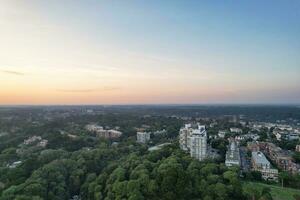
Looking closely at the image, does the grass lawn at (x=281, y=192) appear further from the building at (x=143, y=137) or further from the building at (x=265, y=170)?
the building at (x=143, y=137)

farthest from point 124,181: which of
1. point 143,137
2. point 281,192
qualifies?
point 143,137

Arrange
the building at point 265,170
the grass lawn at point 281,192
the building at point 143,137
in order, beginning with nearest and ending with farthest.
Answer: the grass lawn at point 281,192
the building at point 265,170
the building at point 143,137

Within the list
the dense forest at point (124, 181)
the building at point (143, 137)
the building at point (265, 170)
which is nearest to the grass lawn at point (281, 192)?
the building at point (265, 170)

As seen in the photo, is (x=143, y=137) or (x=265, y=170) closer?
(x=265, y=170)

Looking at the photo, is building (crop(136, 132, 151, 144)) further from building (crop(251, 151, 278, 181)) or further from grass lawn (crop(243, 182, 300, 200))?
grass lawn (crop(243, 182, 300, 200))

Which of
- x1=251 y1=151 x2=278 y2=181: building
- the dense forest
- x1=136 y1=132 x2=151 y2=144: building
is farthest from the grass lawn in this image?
x1=136 y1=132 x2=151 y2=144: building

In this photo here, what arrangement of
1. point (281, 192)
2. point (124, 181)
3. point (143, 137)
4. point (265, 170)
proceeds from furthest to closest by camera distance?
point (143, 137) → point (265, 170) → point (281, 192) → point (124, 181)

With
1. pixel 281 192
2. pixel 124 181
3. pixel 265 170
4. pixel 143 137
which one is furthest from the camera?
pixel 143 137

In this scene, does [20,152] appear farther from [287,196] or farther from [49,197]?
[287,196]

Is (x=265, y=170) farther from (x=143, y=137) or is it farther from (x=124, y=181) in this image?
(x=143, y=137)

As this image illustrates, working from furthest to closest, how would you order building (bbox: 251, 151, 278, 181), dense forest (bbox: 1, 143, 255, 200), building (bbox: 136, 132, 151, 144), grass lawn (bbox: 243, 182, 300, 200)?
building (bbox: 136, 132, 151, 144) < building (bbox: 251, 151, 278, 181) < grass lawn (bbox: 243, 182, 300, 200) < dense forest (bbox: 1, 143, 255, 200)

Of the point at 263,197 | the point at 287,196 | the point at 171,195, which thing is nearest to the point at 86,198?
the point at 171,195
